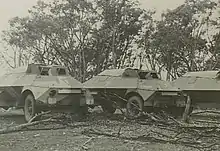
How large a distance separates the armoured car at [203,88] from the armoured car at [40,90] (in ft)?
10.6

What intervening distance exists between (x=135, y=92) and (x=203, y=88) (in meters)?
1.90

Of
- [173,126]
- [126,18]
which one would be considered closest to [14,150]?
[173,126]

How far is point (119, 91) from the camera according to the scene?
12203mm

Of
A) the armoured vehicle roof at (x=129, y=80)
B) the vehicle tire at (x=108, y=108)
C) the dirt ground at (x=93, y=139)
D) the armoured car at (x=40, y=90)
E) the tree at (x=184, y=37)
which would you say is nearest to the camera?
the dirt ground at (x=93, y=139)

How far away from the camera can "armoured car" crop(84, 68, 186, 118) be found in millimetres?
11334

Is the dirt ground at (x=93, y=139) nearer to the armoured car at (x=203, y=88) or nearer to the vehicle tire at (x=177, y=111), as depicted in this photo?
the vehicle tire at (x=177, y=111)

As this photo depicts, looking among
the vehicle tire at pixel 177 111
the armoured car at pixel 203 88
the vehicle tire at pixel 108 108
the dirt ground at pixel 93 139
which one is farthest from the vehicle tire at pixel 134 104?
the armoured car at pixel 203 88

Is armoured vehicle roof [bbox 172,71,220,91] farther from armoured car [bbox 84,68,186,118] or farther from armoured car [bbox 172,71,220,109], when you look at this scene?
armoured car [bbox 84,68,186,118]

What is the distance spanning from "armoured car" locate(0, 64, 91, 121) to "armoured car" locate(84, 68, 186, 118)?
2.56 feet

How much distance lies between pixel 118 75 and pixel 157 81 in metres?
1.12

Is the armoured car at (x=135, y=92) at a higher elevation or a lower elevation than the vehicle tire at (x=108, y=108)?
higher

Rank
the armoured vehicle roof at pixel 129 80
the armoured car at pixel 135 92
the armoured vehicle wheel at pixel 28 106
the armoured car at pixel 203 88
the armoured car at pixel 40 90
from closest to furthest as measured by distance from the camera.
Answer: the armoured car at pixel 40 90, the armoured vehicle wheel at pixel 28 106, the armoured car at pixel 135 92, the armoured vehicle roof at pixel 129 80, the armoured car at pixel 203 88

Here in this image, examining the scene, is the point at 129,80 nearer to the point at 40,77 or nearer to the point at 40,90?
the point at 40,77

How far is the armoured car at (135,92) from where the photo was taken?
1133 cm
